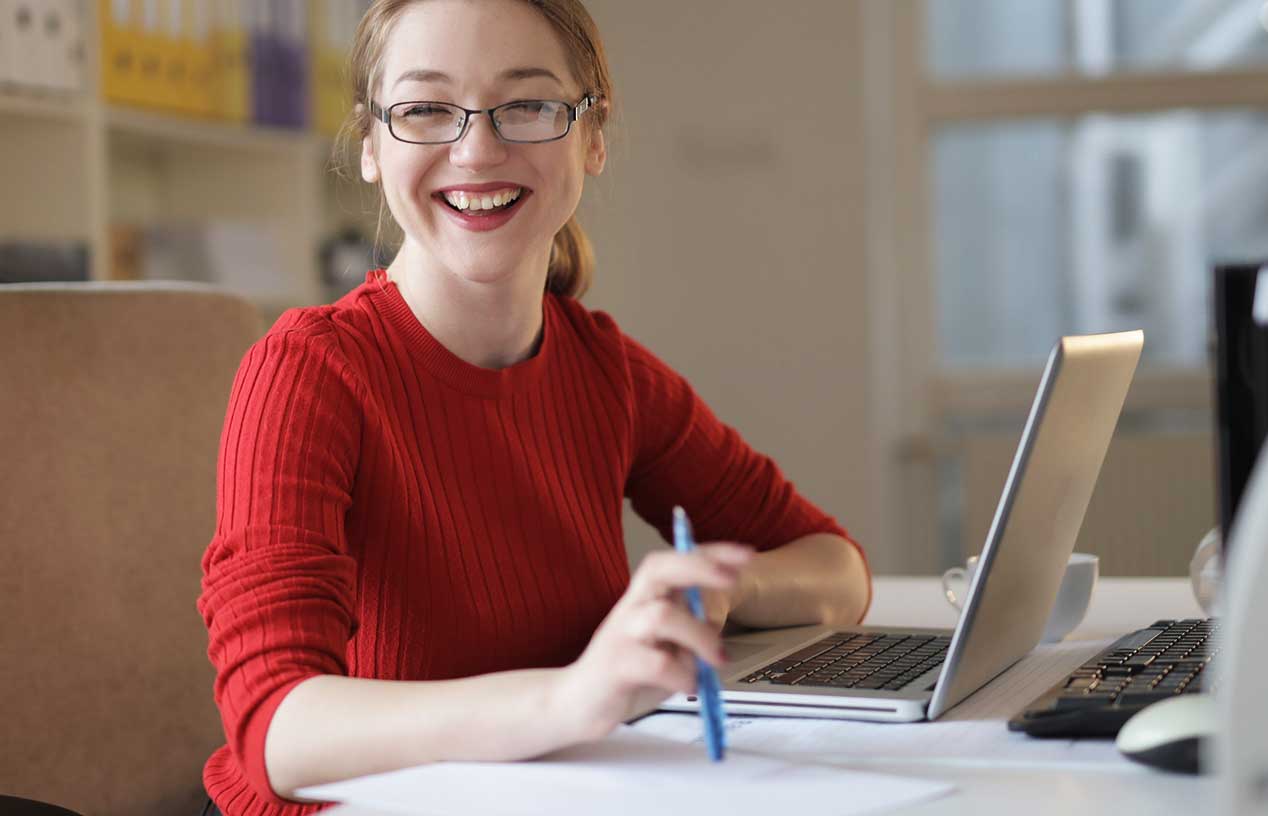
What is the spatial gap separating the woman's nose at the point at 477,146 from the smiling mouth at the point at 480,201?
0.04 meters

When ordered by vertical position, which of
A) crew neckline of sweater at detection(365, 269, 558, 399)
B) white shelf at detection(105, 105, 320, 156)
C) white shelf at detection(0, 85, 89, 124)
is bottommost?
crew neckline of sweater at detection(365, 269, 558, 399)

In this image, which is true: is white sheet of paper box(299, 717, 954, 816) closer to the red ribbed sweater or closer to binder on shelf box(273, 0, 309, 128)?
the red ribbed sweater

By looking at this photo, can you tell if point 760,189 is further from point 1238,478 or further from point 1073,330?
point 1238,478

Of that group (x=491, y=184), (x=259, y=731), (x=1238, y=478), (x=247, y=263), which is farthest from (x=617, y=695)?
A: (x=247, y=263)

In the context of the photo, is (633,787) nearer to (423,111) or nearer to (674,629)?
(674,629)

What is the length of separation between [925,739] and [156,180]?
8.92ft

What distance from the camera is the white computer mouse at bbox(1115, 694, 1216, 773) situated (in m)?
0.80

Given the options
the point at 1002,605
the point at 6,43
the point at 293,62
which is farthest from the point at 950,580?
the point at 293,62

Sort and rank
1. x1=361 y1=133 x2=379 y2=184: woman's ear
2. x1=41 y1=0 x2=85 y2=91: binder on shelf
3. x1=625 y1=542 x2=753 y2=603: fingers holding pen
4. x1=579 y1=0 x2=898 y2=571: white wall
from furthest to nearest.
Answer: x1=579 y1=0 x2=898 y2=571: white wall < x1=41 y1=0 x2=85 y2=91: binder on shelf < x1=361 y1=133 x2=379 y2=184: woman's ear < x1=625 y1=542 x2=753 y2=603: fingers holding pen

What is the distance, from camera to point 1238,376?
84 cm

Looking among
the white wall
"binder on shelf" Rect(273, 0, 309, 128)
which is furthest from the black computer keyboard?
the white wall

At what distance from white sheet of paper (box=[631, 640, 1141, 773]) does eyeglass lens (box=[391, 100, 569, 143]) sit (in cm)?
52

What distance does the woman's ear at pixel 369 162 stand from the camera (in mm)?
1357

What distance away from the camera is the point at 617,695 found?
2.70ft
